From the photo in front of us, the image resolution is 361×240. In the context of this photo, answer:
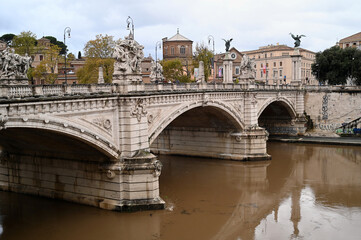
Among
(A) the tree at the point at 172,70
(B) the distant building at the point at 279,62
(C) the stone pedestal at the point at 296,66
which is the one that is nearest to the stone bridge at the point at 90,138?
(C) the stone pedestal at the point at 296,66

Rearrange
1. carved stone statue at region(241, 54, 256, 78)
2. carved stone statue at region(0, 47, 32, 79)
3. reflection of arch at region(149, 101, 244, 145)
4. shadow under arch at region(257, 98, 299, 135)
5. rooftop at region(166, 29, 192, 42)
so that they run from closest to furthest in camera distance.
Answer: carved stone statue at region(0, 47, 32, 79) < reflection of arch at region(149, 101, 244, 145) < carved stone statue at region(241, 54, 256, 78) < shadow under arch at region(257, 98, 299, 135) < rooftop at region(166, 29, 192, 42)

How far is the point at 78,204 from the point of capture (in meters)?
22.0

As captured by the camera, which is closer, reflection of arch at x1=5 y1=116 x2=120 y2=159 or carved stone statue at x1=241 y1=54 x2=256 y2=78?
reflection of arch at x1=5 y1=116 x2=120 y2=159

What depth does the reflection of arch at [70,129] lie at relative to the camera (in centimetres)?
1520

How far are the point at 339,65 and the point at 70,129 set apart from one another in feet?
154

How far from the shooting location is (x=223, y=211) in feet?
71.4

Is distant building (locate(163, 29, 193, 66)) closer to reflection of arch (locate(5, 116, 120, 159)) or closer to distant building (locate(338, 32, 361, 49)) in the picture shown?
distant building (locate(338, 32, 361, 49))

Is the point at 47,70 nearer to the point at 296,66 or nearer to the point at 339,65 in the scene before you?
the point at 296,66

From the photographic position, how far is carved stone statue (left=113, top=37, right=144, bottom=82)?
20672 mm

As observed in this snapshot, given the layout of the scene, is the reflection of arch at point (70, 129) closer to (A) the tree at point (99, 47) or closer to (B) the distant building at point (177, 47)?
(A) the tree at point (99, 47)

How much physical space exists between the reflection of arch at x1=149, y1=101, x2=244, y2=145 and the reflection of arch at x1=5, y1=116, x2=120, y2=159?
341 centimetres

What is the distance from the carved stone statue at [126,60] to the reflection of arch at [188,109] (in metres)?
3.54

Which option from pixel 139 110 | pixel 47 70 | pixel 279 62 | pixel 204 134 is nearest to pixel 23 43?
pixel 47 70

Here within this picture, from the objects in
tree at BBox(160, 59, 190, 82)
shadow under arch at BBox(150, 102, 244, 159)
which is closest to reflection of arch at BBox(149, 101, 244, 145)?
shadow under arch at BBox(150, 102, 244, 159)
